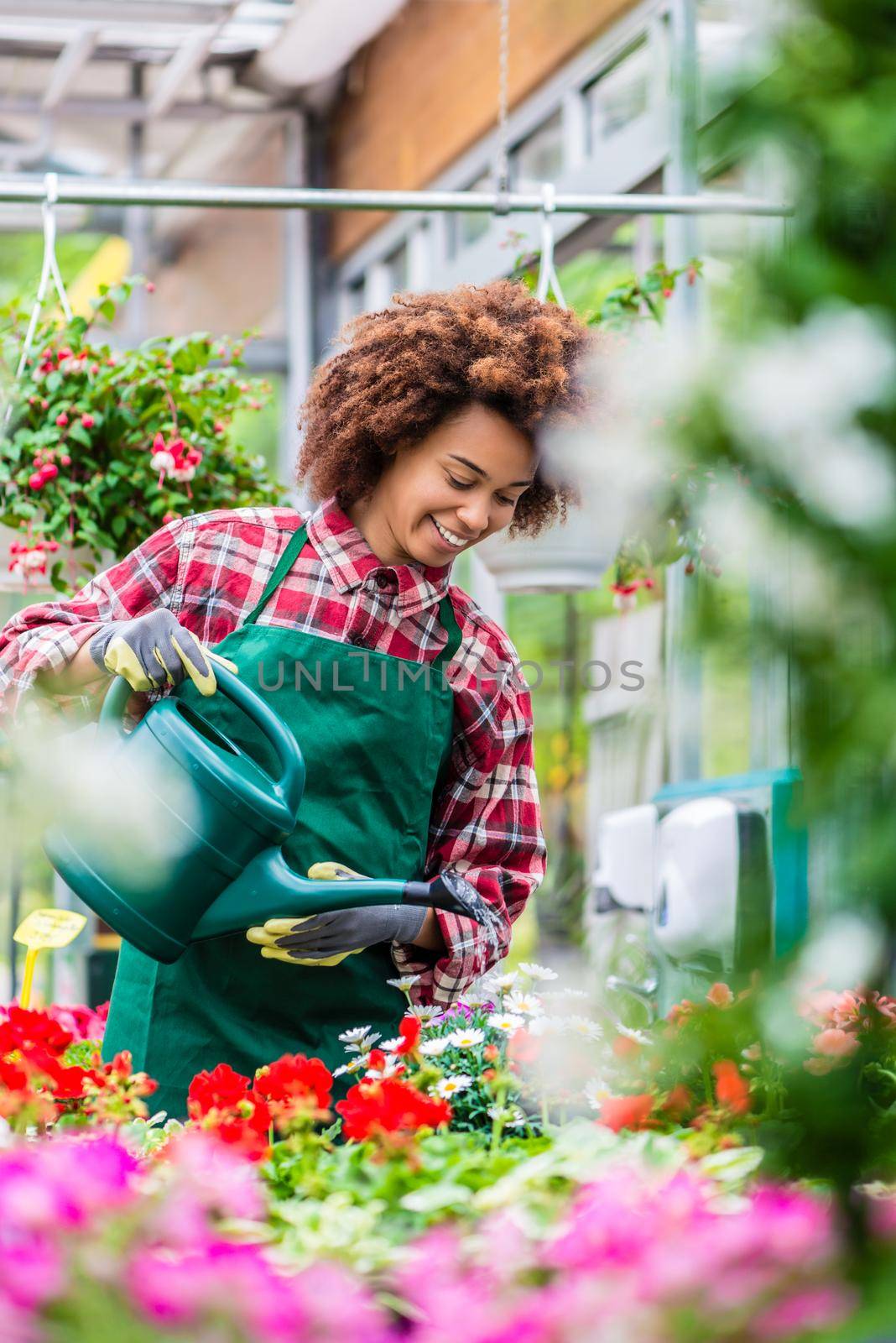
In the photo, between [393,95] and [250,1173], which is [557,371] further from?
[393,95]

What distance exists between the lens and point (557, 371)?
1482mm

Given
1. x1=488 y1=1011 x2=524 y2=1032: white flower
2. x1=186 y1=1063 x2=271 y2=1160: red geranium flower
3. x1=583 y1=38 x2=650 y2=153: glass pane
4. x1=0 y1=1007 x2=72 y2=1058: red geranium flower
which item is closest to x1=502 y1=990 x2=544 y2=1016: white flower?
x1=488 y1=1011 x2=524 y2=1032: white flower

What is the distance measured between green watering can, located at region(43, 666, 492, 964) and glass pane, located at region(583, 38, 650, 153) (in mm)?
→ 2134

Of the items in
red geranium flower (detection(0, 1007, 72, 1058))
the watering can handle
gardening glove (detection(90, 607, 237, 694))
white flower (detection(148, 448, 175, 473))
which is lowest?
red geranium flower (detection(0, 1007, 72, 1058))

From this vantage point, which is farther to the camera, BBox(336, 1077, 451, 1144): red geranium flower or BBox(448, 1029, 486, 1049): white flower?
BBox(448, 1029, 486, 1049): white flower

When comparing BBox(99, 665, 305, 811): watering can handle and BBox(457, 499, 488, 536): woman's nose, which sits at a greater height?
BBox(457, 499, 488, 536): woman's nose

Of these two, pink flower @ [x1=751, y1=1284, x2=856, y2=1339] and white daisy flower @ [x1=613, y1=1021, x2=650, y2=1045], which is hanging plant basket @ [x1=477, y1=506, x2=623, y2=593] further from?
pink flower @ [x1=751, y1=1284, x2=856, y2=1339]

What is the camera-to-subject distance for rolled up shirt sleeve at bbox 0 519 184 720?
4.49ft

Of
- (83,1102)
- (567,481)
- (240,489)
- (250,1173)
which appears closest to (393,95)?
(240,489)

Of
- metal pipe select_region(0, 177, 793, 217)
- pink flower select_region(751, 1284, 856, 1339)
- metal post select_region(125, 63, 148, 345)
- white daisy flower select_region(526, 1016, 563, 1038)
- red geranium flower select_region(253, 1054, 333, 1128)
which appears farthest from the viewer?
metal post select_region(125, 63, 148, 345)

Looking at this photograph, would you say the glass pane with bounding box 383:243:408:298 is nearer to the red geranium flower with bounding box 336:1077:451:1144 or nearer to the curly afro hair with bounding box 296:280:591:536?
the curly afro hair with bounding box 296:280:591:536

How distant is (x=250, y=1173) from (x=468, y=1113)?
0.37 meters

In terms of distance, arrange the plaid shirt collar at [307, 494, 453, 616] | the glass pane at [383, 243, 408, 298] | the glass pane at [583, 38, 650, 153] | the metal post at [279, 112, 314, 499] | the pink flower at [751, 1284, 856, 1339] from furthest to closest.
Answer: the metal post at [279, 112, 314, 499]
the glass pane at [383, 243, 408, 298]
the glass pane at [583, 38, 650, 153]
the plaid shirt collar at [307, 494, 453, 616]
the pink flower at [751, 1284, 856, 1339]

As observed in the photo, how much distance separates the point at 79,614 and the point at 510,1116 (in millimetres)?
757
